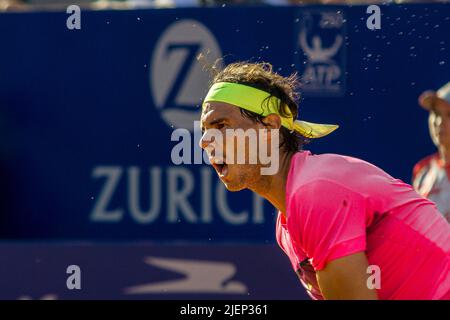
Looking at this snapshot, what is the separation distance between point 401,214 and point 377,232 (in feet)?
0.30

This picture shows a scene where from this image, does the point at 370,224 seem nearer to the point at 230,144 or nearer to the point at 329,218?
the point at 329,218

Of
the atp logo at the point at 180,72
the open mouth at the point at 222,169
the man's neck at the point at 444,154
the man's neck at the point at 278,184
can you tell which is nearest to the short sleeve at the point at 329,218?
the man's neck at the point at 278,184

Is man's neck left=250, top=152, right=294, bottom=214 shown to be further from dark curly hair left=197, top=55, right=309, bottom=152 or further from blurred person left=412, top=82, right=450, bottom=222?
blurred person left=412, top=82, right=450, bottom=222

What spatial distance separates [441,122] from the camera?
486 centimetres

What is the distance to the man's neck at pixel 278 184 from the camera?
3000 mm

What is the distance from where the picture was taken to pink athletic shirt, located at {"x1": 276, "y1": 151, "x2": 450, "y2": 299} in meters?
2.73

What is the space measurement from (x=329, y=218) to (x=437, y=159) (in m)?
2.34

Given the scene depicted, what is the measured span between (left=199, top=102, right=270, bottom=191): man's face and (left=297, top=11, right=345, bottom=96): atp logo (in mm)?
2010

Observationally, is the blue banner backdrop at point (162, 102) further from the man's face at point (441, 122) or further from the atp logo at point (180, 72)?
the man's face at point (441, 122)

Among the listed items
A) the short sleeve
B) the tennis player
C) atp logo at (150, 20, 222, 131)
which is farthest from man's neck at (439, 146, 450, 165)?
the short sleeve

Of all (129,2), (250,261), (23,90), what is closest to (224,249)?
(250,261)

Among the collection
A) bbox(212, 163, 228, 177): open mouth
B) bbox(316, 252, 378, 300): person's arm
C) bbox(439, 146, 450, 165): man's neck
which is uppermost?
bbox(439, 146, 450, 165): man's neck

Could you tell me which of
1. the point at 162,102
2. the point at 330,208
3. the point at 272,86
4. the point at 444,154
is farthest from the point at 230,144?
the point at 162,102

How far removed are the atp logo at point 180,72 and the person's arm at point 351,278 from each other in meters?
2.59
